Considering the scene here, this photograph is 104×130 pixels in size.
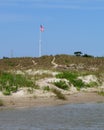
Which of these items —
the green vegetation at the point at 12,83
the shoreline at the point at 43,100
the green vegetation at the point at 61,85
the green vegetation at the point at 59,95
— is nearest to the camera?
the shoreline at the point at 43,100

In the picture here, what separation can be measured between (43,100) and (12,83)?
2928 mm

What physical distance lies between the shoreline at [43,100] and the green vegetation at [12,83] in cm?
112

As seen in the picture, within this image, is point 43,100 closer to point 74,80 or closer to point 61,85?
point 61,85

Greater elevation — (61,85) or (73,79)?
(73,79)

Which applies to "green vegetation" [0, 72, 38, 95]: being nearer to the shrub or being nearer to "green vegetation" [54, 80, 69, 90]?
"green vegetation" [54, 80, 69, 90]

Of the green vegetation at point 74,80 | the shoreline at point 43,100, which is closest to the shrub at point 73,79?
the green vegetation at point 74,80

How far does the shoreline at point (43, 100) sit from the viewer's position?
32.3m

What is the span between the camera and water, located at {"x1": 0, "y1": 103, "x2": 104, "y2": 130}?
24016 millimetres

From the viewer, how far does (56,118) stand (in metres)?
27.1

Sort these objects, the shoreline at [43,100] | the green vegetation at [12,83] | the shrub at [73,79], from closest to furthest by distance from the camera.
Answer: the shoreline at [43,100] < the green vegetation at [12,83] < the shrub at [73,79]

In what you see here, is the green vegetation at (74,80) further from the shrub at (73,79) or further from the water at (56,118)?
the water at (56,118)

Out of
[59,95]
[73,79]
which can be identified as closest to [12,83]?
[59,95]

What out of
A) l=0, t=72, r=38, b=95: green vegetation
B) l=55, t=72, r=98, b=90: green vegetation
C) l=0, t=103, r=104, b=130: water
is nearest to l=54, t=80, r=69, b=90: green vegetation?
l=55, t=72, r=98, b=90: green vegetation

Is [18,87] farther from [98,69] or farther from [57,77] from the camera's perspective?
[98,69]
